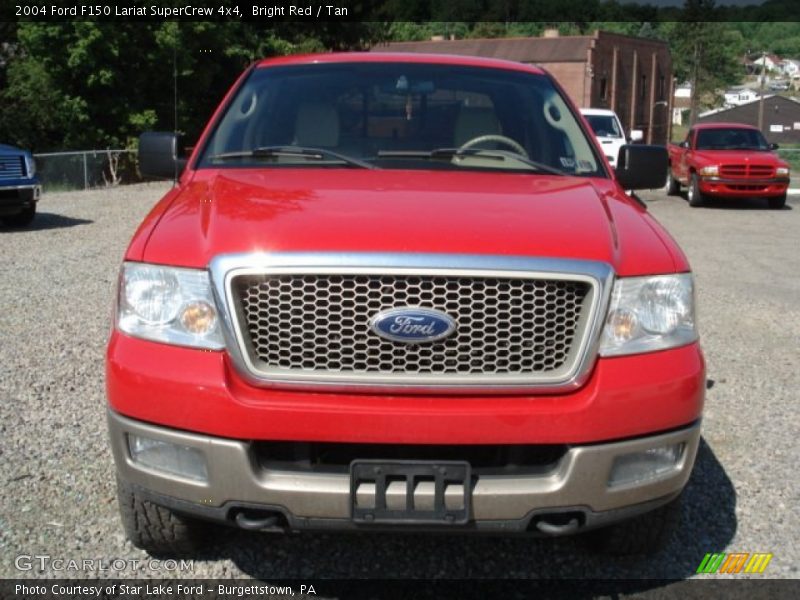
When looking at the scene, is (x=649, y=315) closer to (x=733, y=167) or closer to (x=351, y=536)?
(x=351, y=536)

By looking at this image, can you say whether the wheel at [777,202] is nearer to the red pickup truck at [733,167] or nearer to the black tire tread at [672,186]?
the red pickup truck at [733,167]

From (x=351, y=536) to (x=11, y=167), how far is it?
459 inches

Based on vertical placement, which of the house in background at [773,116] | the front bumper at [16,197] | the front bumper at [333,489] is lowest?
the house in background at [773,116]

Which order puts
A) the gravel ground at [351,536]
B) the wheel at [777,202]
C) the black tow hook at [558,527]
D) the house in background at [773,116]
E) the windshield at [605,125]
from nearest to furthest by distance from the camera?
the black tow hook at [558,527], the gravel ground at [351,536], the wheel at [777,202], the windshield at [605,125], the house in background at [773,116]

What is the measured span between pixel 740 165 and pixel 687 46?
263ft

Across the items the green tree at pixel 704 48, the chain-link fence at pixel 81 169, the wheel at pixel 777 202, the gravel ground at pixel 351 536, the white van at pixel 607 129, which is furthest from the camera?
the green tree at pixel 704 48

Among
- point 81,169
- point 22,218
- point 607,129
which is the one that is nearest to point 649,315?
point 22,218

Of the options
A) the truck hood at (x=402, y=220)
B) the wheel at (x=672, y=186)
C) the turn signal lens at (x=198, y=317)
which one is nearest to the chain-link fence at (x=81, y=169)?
the wheel at (x=672, y=186)

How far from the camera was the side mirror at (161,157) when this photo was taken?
14.7ft

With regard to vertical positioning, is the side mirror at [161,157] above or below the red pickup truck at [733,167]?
above

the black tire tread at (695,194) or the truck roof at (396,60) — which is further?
the black tire tread at (695,194)

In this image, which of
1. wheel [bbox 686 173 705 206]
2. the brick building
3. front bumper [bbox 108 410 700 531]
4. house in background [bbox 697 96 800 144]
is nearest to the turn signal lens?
front bumper [bbox 108 410 700 531]

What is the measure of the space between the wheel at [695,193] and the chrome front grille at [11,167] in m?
13.2

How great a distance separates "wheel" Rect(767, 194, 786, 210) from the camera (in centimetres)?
2002
